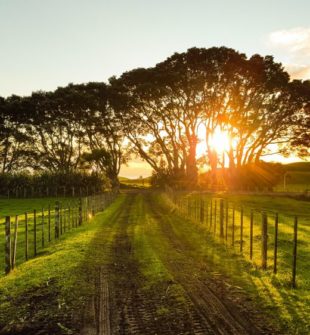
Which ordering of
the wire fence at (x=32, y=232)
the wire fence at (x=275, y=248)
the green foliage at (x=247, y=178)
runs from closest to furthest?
the wire fence at (x=275, y=248)
the wire fence at (x=32, y=232)
the green foliage at (x=247, y=178)

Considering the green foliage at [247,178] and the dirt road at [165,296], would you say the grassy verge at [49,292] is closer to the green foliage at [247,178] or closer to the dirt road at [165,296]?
the dirt road at [165,296]

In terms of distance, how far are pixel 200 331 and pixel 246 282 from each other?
4.52m

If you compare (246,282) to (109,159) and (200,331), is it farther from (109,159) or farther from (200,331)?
(109,159)

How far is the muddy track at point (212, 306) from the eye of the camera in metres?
8.83

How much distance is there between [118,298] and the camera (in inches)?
429

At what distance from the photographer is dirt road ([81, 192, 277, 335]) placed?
8914mm

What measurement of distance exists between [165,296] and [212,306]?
1.32m

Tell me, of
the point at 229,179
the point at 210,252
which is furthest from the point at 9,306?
the point at 229,179

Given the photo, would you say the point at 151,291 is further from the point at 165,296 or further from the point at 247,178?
the point at 247,178

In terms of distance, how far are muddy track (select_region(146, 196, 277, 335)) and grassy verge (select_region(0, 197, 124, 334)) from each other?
274 cm

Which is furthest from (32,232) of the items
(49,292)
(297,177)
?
(297,177)

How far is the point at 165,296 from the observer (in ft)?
36.0

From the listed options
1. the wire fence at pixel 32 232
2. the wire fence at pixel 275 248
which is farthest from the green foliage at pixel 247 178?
the wire fence at pixel 275 248

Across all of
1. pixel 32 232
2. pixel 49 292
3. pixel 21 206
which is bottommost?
pixel 21 206
